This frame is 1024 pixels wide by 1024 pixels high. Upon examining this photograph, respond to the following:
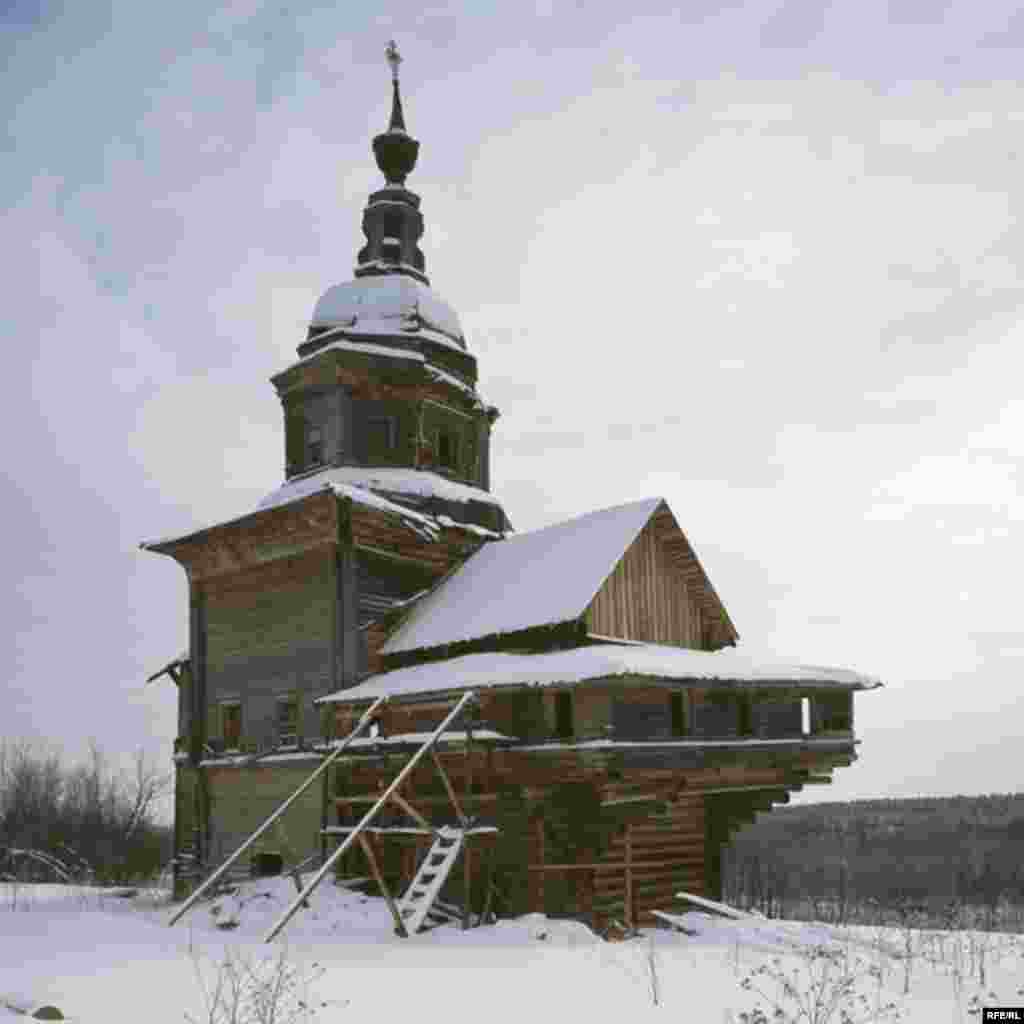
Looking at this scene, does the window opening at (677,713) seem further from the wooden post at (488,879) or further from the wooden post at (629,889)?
the wooden post at (488,879)

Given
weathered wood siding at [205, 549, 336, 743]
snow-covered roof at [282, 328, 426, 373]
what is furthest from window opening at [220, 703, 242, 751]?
snow-covered roof at [282, 328, 426, 373]

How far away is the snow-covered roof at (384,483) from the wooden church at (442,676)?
0.26ft

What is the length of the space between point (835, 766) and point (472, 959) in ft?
36.4

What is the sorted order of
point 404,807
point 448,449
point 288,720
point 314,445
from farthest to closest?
point 448,449 < point 314,445 < point 288,720 < point 404,807

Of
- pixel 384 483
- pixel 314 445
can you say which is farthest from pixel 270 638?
pixel 314 445

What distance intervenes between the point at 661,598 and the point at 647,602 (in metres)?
0.61

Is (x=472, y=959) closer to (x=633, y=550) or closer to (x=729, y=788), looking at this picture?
(x=729, y=788)

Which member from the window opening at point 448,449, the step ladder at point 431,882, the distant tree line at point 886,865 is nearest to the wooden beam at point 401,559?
the window opening at point 448,449

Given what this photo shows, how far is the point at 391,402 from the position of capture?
28.1 metres

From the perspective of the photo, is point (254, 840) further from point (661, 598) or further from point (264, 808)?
point (661, 598)

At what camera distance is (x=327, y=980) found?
1283 centimetres

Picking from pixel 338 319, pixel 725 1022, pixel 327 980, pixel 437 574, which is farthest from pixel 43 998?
pixel 338 319

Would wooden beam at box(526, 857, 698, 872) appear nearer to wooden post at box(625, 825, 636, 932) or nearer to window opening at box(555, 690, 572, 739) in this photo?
wooden post at box(625, 825, 636, 932)

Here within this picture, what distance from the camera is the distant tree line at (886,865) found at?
34438 mm
